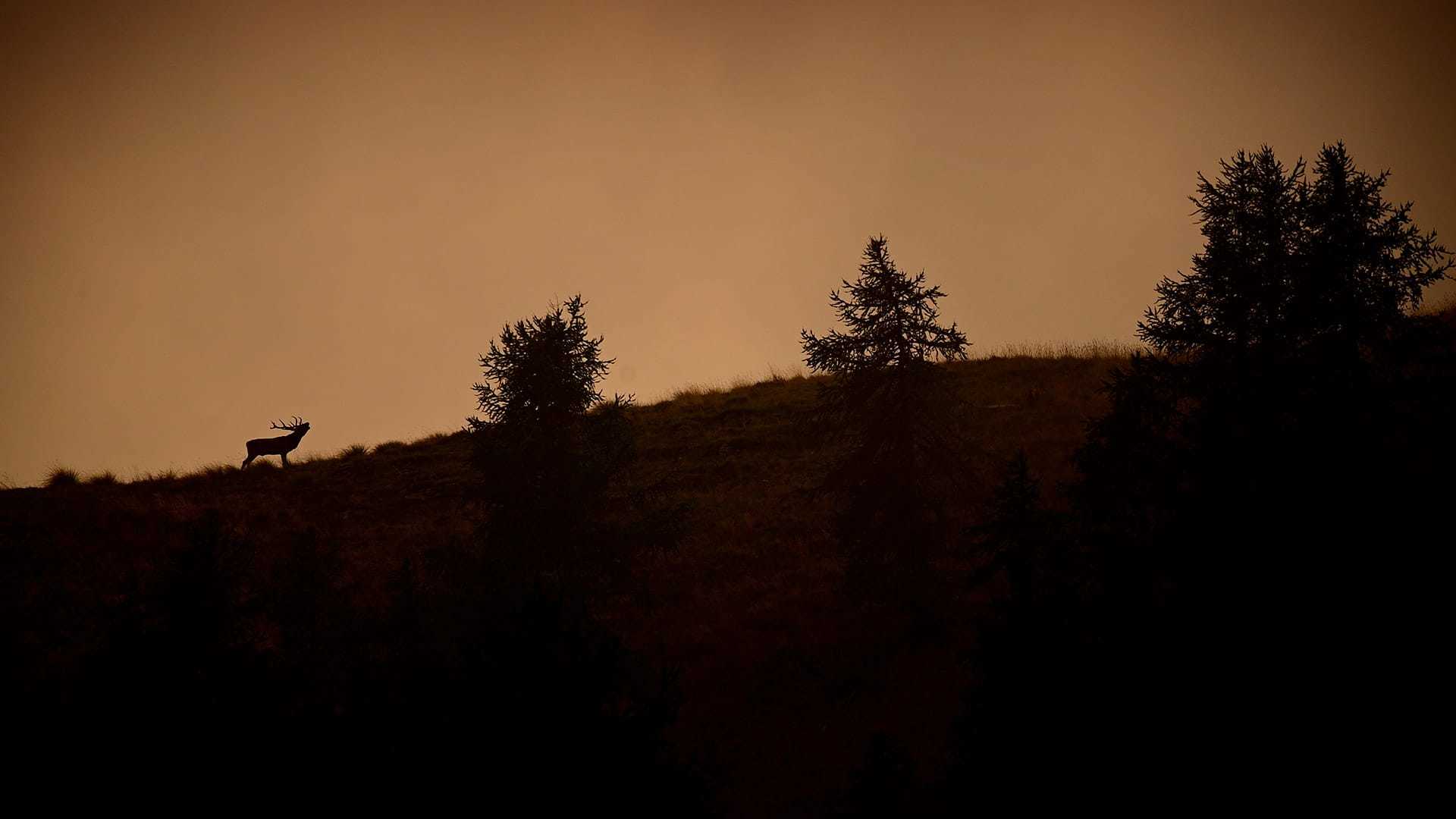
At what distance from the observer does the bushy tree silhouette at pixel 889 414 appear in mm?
16812

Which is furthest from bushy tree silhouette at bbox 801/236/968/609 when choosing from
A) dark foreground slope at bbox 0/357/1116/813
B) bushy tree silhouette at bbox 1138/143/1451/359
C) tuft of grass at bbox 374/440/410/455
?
tuft of grass at bbox 374/440/410/455

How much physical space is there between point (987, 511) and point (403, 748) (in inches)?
792

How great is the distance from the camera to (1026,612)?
24.1 feet

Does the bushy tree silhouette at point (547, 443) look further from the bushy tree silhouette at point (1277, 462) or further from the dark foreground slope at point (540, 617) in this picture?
the bushy tree silhouette at point (1277, 462)

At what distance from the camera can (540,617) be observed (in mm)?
6625

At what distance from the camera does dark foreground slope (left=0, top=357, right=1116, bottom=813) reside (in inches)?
268

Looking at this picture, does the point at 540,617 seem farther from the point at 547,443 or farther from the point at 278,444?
the point at 278,444

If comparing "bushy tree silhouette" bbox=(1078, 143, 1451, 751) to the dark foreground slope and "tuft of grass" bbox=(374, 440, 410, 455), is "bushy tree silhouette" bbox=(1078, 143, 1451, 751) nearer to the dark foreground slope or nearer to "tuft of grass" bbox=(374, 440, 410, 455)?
the dark foreground slope

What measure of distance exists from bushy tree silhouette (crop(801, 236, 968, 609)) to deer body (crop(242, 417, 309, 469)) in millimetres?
31158

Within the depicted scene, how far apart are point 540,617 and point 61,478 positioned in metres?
38.6

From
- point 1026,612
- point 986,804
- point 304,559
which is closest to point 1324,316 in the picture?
point 1026,612

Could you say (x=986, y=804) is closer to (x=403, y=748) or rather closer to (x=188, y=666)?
(x=403, y=748)

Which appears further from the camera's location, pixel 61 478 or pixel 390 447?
pixel 390 447

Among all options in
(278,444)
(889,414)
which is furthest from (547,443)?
(278,444)
